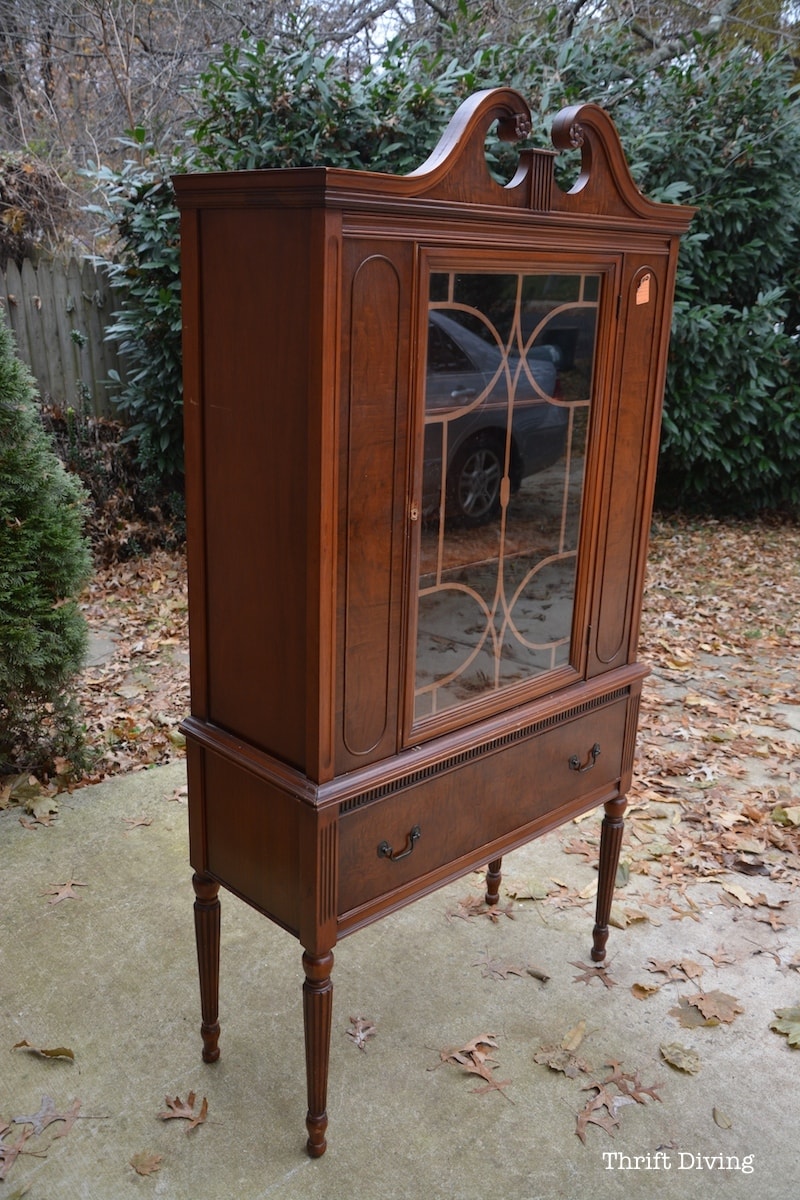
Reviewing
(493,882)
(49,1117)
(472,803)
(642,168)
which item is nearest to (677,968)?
(493,882)

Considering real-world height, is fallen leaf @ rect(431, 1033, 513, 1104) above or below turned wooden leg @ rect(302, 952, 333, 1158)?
below

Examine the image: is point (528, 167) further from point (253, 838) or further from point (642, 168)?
point (642, 168)

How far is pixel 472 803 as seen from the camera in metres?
2.12

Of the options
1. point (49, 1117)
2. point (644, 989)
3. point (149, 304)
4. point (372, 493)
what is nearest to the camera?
point (372, 493)

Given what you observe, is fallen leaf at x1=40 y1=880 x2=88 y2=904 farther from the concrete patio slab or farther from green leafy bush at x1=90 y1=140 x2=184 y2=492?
green leafy bush at x1=90 y1=140 x2=184 y2=492

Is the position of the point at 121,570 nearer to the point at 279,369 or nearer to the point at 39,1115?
the point at 39,1115

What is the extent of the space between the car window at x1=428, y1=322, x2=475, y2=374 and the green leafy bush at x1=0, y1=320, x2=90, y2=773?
5.96 feet

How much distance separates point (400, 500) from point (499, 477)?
0.29 m

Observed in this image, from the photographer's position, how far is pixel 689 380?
21.0 ft

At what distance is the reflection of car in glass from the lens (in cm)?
176

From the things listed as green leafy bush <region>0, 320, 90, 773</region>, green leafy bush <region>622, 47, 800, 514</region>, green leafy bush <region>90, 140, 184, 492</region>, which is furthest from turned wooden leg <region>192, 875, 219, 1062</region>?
green leafy bush <region>622, 47, 800, 514</region>

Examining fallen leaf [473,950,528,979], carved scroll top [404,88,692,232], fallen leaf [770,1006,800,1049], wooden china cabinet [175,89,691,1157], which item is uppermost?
carved scroll top [404,88,692,232]

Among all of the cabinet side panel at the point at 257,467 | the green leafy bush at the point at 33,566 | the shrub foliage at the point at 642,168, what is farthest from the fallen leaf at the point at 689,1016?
the shrub foliage at the point at 642,168

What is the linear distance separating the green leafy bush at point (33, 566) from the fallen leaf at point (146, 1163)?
1.59 m
